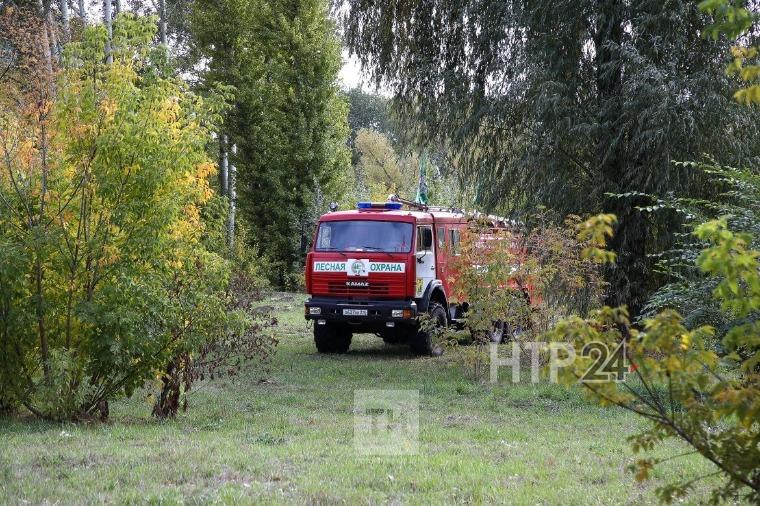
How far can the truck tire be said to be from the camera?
15773mm

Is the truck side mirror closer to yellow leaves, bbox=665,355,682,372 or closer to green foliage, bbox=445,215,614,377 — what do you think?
green foliage, bbox=445,215,614,377

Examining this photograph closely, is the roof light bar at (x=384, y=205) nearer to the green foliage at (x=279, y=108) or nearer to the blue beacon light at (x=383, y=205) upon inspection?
the blue beacon light at (x=383, y=205)

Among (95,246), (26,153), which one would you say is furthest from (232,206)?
(95,246)

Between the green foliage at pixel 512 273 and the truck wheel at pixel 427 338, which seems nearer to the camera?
the green foliage at pixel 512 273

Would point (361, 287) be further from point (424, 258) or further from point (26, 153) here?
point (26, 153)

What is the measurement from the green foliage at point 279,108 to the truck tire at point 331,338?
18.1 metres

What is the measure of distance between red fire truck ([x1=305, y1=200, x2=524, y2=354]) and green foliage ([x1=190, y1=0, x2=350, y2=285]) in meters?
18.8

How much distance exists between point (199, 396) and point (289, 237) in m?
24.0

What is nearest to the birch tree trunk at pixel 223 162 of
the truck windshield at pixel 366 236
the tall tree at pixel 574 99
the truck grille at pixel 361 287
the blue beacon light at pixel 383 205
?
the blue beacon light at pixel 383 205

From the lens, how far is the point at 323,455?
725 cm

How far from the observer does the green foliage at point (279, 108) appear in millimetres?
34875

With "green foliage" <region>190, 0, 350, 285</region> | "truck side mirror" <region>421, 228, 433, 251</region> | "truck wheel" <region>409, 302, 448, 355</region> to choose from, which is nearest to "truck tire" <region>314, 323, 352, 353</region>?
"truck wheel" <region>409, 302, 448, 355</region>

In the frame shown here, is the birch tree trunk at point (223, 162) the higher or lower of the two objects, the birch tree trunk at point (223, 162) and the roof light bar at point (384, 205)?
the higher

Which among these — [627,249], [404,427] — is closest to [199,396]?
[404,427]
